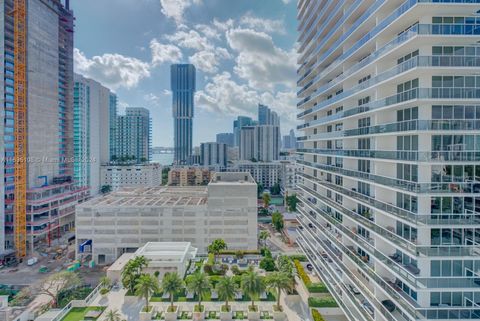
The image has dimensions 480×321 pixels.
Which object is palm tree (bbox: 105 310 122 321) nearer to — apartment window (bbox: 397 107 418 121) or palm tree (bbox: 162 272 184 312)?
palm tree (bbox: 162 272 184 312)

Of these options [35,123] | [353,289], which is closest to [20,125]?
[35,123]

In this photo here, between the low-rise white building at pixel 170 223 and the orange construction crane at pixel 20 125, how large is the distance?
475 inches

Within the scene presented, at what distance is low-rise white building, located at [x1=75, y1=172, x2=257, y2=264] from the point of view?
50.1 metres

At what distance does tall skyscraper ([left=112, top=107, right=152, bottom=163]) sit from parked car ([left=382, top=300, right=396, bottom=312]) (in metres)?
128

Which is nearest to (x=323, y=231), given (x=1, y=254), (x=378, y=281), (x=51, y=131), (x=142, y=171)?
(x=378, y=281)

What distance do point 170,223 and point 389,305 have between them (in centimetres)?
4019

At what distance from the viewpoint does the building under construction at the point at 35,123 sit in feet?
168

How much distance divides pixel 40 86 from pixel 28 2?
16.9 m

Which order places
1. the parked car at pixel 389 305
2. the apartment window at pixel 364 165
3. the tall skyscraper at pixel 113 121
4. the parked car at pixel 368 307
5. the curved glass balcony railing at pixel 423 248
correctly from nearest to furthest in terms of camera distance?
the curved glass balcony railing at pixel 423 248 → the parked car at pixel 389 305 → the parked car at pixel 368 307 → the apartment window at pixel 364 165 → the tall skyscraper at pixel 113 121

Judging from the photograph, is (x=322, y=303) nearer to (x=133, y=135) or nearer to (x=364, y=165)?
(x=364, y=165)

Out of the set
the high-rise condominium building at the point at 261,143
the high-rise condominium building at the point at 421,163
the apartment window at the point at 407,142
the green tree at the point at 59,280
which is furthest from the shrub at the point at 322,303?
the high-rise condominium building at the point at 261,143

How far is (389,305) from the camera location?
59.9 ft

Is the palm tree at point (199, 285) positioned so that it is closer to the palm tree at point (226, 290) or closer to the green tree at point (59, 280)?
the palm tree at point (226, 290)

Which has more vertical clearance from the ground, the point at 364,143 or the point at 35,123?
the point at 35,123
